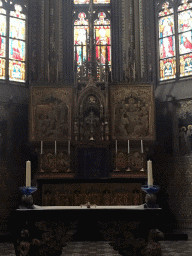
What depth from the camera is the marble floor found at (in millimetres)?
7473

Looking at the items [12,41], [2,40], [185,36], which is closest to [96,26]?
[12,41]

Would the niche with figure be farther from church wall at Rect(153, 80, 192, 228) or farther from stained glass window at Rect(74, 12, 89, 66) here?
stained glass window at Rect(74, 12, 89, 66)

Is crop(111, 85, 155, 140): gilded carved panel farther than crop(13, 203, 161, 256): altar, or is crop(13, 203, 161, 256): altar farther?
crop(111, 85, 155, 140): gilded carved panel

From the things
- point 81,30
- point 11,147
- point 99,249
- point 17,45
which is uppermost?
point 81,30

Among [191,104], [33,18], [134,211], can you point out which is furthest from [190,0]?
[134,211]

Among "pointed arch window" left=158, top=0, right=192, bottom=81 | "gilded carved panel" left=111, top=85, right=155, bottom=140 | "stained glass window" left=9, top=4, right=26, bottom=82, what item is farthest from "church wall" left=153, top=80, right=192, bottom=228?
"stained glass window" left=9, top=4, right=26, bottom=82

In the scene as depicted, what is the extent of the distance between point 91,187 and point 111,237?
486 cm

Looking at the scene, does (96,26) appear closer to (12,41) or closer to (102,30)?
(102,30)

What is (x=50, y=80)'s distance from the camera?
11.9 m

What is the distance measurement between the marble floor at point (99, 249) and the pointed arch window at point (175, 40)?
19.3 feet

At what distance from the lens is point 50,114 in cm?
1100

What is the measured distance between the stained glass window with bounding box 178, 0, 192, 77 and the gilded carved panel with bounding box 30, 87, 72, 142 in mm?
4135

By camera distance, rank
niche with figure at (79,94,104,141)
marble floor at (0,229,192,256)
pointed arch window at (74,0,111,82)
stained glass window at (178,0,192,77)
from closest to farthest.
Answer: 1. marble floor at (0,229,192,256)
2. niche with figure at (79,94,104,141)
3. stained glass window at (178,0,192,77)
4. pointed arch window at (74,0,111,82)

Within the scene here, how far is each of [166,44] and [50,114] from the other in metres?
5.01
